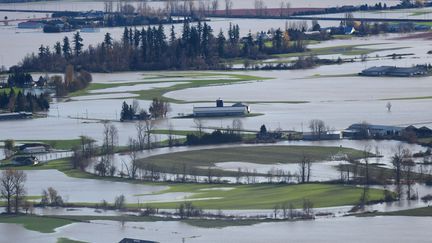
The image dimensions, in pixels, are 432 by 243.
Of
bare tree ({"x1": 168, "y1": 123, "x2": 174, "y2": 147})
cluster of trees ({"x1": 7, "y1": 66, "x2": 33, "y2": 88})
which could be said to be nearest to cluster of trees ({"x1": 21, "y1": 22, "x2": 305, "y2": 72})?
cluster of trees ({"x1": 7, "y1": 66, "x2": 33, "y2": 88})

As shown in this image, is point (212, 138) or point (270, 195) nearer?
point (270, 195)

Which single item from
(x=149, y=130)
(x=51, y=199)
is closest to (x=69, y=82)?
(x=149, y=130)

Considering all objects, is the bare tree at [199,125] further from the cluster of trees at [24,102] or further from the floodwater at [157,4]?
the floodwater at [157,4]

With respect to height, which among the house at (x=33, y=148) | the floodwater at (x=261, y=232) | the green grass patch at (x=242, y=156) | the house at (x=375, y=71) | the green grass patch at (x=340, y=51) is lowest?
the green grass patch at (x=340, y=51)

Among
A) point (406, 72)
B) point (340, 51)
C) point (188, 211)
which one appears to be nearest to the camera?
point (188, 211)

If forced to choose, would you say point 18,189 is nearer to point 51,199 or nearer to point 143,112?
point 51,199

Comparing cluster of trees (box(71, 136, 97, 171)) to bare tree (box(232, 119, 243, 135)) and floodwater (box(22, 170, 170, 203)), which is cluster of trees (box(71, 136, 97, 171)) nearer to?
floodwater (box(22, 170, 170, 203))

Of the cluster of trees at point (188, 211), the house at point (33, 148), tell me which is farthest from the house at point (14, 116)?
the cluster of trees at point (188, 211)
